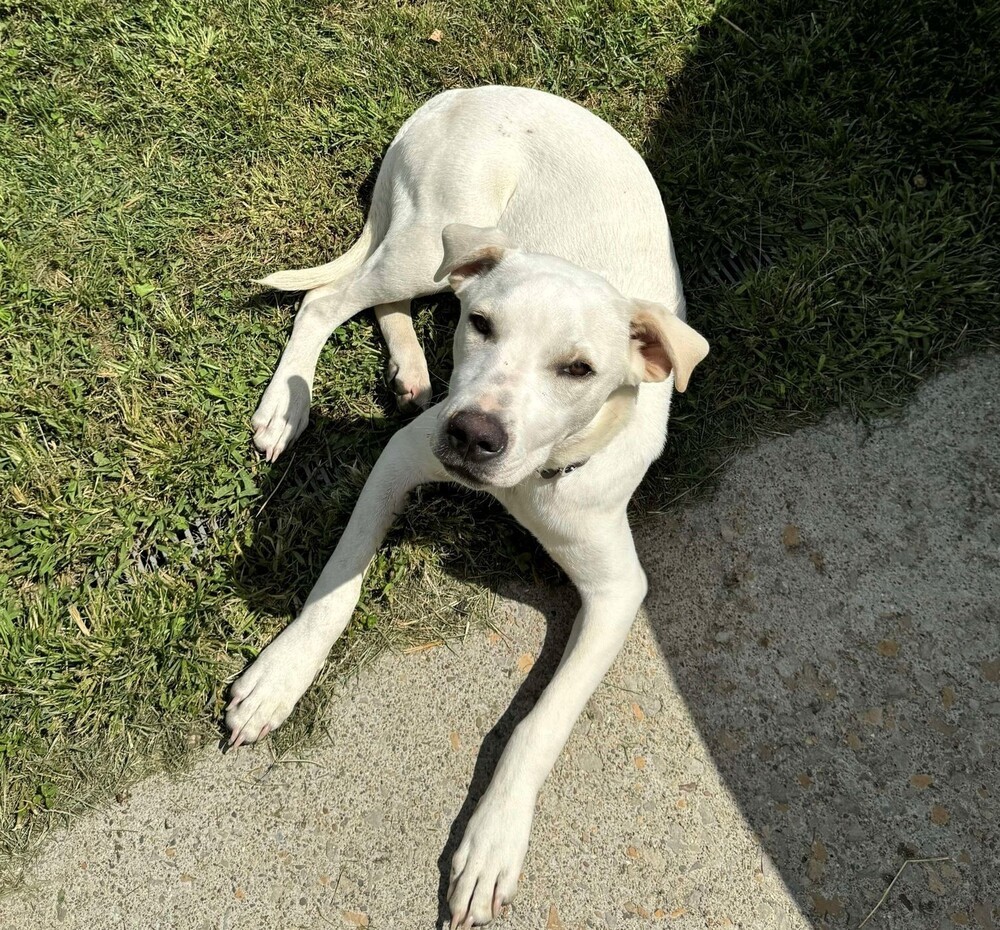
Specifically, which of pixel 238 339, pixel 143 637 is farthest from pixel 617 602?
pixel 238 339

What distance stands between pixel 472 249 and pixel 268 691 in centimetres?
187

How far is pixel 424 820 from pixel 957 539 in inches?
105

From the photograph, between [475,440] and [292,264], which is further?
[292,264]

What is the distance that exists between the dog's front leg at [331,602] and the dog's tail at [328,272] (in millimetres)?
955

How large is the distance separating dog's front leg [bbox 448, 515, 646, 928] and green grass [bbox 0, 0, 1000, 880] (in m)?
0.49

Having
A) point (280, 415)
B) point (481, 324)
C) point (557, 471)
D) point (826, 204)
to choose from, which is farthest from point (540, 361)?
point (826, 204)

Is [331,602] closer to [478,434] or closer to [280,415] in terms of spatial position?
[280,415]

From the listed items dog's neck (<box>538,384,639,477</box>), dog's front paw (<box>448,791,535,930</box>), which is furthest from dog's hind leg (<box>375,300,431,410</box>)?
dog's front paw (<box>448,791,535,930</box>)

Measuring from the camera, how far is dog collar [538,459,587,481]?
2821 millimetres

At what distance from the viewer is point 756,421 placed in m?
3.89

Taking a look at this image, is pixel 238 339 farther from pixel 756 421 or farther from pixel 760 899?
pixel 760 899

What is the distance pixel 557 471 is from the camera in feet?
9.38

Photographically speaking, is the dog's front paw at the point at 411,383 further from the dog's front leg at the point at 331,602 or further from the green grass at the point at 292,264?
the dog's front leg at the point at 331,602

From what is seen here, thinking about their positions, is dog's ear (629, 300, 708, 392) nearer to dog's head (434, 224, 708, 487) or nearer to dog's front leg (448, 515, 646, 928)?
dog's head (434, 224, 708, 487)
